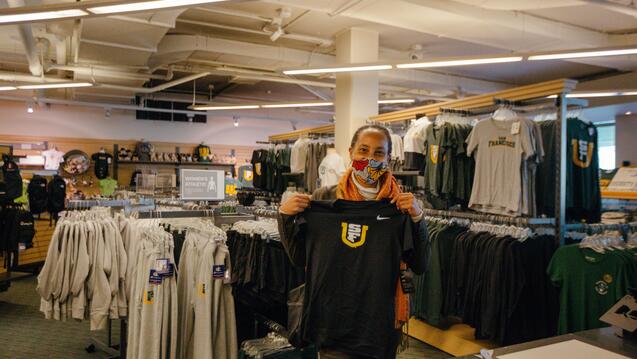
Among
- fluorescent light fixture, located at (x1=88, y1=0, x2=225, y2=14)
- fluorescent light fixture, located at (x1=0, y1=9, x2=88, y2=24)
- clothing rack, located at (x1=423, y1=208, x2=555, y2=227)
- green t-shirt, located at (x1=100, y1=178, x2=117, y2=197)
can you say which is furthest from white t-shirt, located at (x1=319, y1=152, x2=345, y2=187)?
green t-shirt, located at (x1=100, y1=178, x2=117, y2=197)

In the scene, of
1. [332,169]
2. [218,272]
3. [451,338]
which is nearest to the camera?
[218,272]

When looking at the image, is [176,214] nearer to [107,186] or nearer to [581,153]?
[581,153]

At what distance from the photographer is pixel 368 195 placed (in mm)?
2178

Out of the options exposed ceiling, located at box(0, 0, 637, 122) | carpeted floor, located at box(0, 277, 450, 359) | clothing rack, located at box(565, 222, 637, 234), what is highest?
exposed ceiling, located at box(0, 0, 637, 122)

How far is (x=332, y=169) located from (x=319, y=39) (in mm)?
2333

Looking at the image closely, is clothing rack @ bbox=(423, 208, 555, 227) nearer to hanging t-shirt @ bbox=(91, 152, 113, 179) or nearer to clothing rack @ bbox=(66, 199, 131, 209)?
clothing rack @ bbox=(66, 199, 131, 209)

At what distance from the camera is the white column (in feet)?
23.0

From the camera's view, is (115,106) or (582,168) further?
(115,106)

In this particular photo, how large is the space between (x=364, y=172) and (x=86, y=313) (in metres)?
2.69

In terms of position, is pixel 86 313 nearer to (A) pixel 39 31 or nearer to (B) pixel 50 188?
(A) pixel 39 31

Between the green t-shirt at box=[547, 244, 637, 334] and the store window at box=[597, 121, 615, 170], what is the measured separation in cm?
1002

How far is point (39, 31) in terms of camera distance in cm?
629

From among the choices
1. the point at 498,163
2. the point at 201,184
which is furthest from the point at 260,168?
the point at 498,163

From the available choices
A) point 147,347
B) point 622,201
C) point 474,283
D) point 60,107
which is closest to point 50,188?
point 60,107
